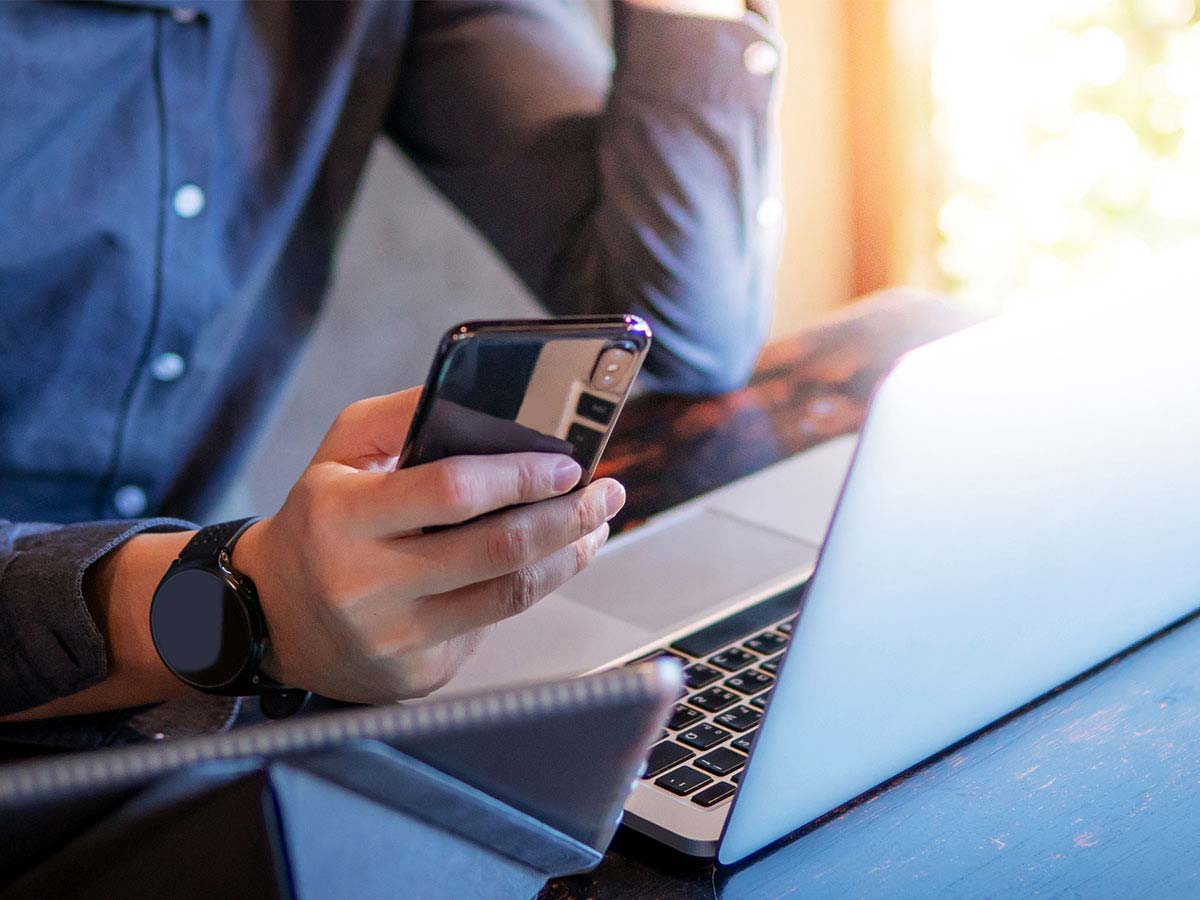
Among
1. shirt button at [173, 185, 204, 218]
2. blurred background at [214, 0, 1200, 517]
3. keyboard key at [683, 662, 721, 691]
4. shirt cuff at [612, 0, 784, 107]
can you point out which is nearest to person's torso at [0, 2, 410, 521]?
shirt button at [173, 185, 204, 218]

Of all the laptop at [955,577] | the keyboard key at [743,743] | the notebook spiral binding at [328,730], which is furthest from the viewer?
the keyboard key at [743,743]

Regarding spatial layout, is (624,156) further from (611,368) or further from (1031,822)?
(1031,822)

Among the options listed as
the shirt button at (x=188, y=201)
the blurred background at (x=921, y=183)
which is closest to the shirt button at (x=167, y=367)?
the shirt button at (x=188, y=201)

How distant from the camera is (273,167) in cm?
108

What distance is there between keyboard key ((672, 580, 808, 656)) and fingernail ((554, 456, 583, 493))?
184 mm

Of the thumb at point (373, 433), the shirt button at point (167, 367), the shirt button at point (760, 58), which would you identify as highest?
the shirt button at point (760, 58)

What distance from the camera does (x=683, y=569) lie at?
772 millimetres

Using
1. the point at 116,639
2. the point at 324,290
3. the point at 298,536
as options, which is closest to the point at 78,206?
the point at 324,290

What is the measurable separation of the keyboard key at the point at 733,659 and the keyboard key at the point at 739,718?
0.05 meters

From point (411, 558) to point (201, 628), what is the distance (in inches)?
5.6

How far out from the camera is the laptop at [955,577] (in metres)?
0.42

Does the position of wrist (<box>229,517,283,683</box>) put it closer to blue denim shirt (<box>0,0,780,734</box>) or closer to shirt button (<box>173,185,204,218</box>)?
blue denim shirt (<box>0,0,780,734</box>)

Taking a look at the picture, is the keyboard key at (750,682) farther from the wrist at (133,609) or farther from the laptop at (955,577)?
the wrist at (133,609)

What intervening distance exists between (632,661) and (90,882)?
37 centimetres
